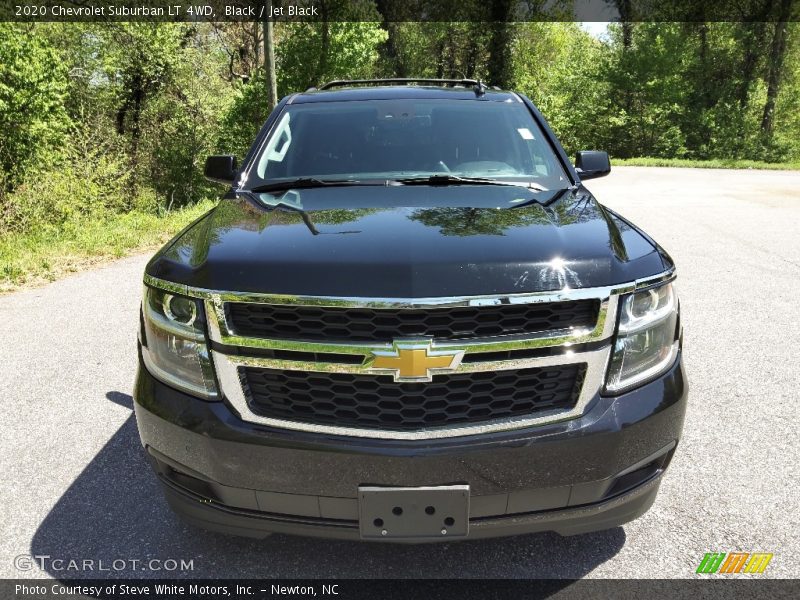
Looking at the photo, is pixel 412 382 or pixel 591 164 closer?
pixel 412 382

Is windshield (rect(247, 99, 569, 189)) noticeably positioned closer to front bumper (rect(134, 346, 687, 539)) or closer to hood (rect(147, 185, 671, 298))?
hood (rect(147, 185, 671, 298))

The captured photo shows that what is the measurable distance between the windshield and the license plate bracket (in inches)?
66.5

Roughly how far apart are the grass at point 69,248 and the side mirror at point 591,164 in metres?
6.04

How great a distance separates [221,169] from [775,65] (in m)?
46.0

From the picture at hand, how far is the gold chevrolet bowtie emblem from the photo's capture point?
1.94 m

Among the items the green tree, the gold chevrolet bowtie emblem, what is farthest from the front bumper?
the green tree

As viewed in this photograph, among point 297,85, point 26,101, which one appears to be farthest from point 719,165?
point 26,101

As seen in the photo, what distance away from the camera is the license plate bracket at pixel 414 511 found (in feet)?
6.49

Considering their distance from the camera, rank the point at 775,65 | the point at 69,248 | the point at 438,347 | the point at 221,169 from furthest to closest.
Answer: the point at 775,65
the point at 69,248
the point at 221,169
the point at 438,347

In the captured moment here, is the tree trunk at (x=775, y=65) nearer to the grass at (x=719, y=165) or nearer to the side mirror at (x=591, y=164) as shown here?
the grass at (x=719, y=165)

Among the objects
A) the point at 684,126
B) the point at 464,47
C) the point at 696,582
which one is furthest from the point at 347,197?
the point at 684,126

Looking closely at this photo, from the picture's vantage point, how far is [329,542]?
2.59 meters

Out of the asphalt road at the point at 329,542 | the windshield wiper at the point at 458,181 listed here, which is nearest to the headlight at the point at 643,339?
the asphalt road at the point at 329,542

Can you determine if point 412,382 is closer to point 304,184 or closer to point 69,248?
point 304,184
